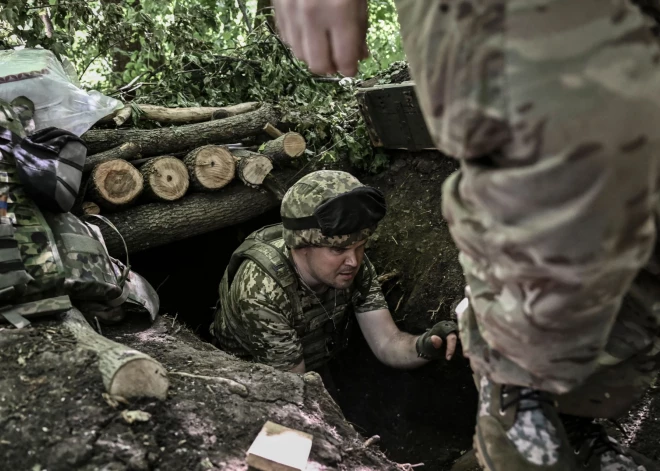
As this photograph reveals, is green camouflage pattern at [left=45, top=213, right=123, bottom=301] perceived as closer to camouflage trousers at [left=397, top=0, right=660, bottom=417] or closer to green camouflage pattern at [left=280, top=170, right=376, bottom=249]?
green camouflage pattern at [left=280, top=170, right=376, bottom=249]

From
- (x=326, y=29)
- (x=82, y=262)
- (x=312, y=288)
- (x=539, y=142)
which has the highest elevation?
(x=326, y=29)

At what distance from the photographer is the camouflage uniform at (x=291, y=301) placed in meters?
3.21

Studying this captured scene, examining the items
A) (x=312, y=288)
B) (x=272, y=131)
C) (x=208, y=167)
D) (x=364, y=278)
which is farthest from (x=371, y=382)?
(x=272, y=131)

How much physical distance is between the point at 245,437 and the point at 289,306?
1522 mm

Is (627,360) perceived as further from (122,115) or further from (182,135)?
(122,115)

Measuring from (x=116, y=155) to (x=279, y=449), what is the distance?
250 centimetres

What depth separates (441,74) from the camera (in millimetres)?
878

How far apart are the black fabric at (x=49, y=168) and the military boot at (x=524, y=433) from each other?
88.7 inches

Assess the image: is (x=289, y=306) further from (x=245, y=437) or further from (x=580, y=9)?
(x=580, y=9)

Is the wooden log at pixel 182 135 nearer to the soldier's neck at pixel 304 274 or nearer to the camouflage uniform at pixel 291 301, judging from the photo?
the camouflage uniform at pixel 291 301

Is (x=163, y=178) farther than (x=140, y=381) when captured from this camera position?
Yes

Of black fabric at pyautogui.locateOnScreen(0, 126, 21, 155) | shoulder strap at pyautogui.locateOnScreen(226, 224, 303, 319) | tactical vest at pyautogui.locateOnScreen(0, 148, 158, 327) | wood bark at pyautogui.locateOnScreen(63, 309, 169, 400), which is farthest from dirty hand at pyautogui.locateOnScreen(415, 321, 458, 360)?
black fabric at pyautogui.locateOnScreen(0, 126, 21, 155)

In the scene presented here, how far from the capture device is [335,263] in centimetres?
330

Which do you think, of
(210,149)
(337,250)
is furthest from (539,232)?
(210,149)
